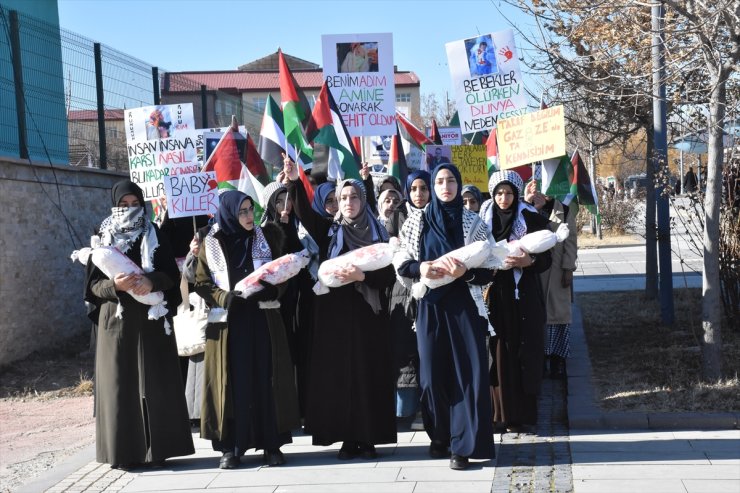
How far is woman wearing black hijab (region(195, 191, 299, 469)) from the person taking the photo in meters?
6.50

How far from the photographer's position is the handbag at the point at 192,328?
7.33 m

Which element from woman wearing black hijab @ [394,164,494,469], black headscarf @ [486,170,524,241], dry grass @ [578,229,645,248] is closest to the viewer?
woman wearing black hijab @ [394,164,494,469]

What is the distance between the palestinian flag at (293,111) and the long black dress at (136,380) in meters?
3.30

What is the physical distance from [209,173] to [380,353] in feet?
10.1

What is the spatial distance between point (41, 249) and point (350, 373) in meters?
6.22

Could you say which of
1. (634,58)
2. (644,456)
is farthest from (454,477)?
(634,58)

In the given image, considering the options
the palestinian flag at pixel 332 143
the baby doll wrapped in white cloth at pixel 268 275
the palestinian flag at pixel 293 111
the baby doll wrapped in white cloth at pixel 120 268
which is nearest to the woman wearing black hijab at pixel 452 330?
the baby doll wrapped in white cloth at pixel 268 275

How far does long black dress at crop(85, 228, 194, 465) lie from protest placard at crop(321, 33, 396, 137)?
4.11 meters

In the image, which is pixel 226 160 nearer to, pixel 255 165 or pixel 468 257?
pixel 255 165

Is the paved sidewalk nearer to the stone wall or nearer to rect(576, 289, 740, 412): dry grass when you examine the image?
rect(576, 289, 740, 412): dry grass

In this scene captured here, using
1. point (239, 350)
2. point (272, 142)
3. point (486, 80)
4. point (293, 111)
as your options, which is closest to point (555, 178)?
point (486, 80)

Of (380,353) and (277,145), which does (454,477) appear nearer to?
(380,353)

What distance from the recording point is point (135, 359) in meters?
6.56

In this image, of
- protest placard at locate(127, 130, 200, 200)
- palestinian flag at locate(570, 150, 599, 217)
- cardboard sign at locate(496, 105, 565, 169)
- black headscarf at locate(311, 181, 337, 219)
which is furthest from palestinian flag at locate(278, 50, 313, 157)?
palestinian flag at locate(570, 150, 599, 217)
